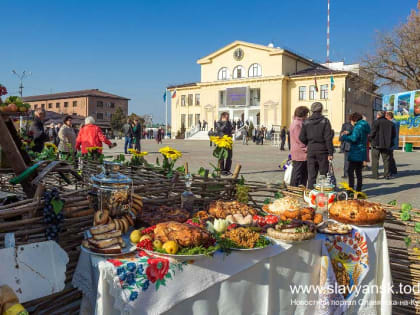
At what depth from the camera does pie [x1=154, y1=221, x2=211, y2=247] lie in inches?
85.6

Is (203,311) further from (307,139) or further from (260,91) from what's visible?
(260,91)

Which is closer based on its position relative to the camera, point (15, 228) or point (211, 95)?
point (15, 228)

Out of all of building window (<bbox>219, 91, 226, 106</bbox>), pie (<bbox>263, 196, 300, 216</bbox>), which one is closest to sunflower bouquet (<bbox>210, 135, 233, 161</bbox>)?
pie (<bbox>263, 196, 300, 216</bbox>)

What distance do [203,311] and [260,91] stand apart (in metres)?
47.4


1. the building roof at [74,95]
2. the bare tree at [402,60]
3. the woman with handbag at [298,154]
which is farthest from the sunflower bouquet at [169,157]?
the building roof at [74,95]

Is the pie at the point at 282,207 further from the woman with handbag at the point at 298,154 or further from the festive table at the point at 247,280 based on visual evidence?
the woman with handbag at the point at 298,154

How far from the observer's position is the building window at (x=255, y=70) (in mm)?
Answer: 48525

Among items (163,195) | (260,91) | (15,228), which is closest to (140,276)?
(15,228)

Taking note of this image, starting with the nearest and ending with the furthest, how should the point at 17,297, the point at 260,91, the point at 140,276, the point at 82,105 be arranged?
the point at 17,297 < the point at 140,276 < the point at 260,91 < the point at 82,105

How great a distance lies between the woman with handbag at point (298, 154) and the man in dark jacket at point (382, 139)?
4.71 m

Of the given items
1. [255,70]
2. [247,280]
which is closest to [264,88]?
[255,70]

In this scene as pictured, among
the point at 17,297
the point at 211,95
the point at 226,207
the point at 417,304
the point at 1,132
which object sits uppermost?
the point at 211,95

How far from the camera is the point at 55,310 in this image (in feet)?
7.87

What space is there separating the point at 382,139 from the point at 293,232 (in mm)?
9217
